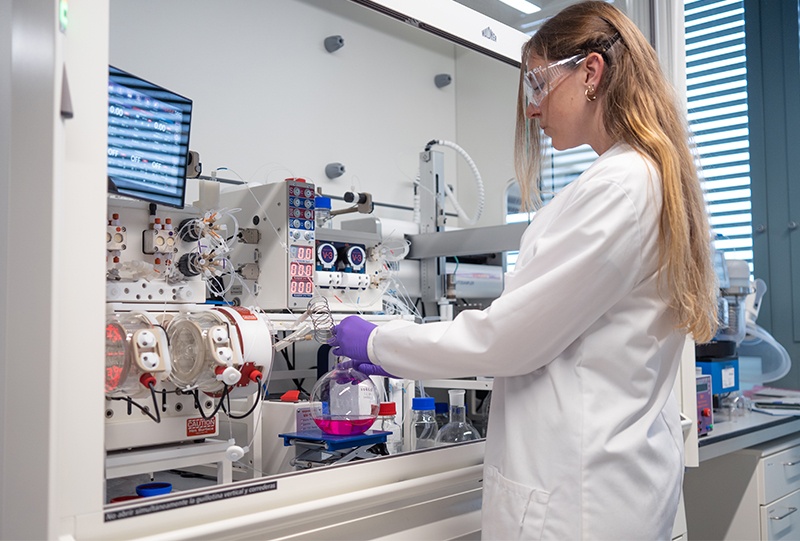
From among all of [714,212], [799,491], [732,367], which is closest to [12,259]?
[732,367]

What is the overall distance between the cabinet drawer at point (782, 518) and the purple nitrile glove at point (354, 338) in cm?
193

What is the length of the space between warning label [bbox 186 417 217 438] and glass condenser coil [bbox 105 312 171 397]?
0.54ft

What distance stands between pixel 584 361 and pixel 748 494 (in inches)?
70.9

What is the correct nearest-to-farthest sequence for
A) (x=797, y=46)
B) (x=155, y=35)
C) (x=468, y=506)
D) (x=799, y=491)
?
(x=468, y=506), (x=155, y=35), (x=799, y=491), (x=797, y=46)

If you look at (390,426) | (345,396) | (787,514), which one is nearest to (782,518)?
(787,514)

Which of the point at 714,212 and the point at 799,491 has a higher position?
the point at 714,212

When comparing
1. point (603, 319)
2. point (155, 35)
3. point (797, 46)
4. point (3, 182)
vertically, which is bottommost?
point (603, 319)

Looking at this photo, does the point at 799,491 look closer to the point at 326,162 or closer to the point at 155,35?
the point at 326,162

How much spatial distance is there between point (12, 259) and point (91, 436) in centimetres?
34

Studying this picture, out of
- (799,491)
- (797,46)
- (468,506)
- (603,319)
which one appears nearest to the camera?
(603,319)

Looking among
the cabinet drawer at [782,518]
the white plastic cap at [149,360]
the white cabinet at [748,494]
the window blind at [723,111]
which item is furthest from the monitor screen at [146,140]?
the window blind at [723,111]

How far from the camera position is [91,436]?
1082 mm

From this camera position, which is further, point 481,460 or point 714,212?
point 714,212

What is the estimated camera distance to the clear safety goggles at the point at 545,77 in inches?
57.1
